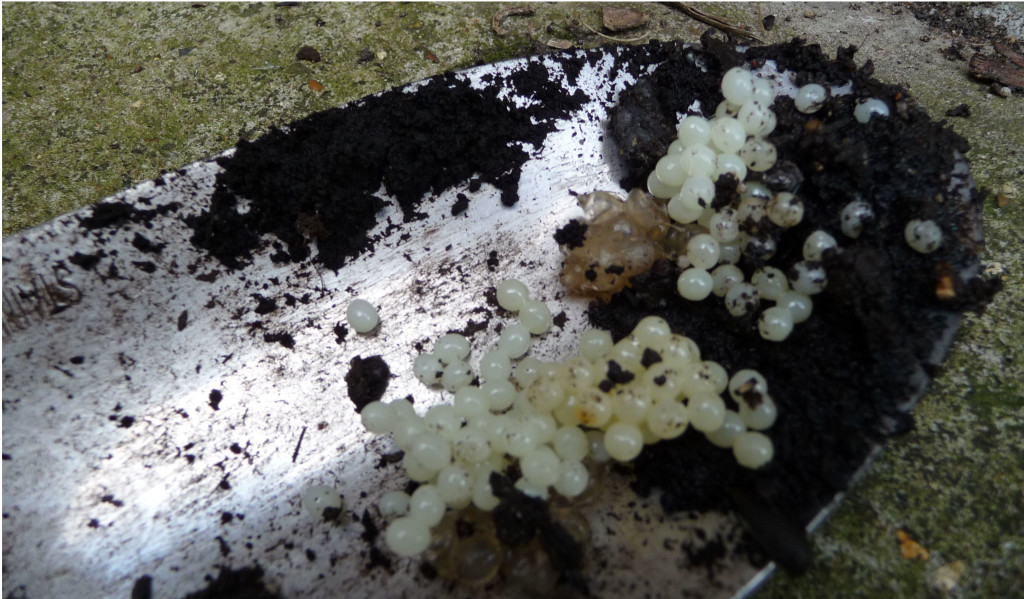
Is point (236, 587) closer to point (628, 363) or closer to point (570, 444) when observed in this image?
point (570, 444)

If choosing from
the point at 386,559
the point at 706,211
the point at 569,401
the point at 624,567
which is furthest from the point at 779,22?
the point at 386,559

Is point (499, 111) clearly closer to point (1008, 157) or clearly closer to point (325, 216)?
point (325, 216)

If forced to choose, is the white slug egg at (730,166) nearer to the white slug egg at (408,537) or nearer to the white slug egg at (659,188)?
the white slug egg at (659,188)

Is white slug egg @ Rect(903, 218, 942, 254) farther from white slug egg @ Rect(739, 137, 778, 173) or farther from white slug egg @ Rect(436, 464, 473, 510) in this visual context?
white slug egg @ Rect(436, 464, 473, 510)

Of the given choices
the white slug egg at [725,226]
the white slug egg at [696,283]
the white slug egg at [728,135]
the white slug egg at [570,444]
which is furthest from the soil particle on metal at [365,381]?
the white slug egg at [728,135]

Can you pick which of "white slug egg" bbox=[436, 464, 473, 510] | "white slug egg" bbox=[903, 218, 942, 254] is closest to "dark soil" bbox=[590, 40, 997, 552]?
"white slug egg" bbox=[903, 218, 942, 254]
